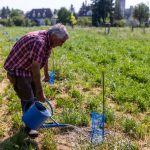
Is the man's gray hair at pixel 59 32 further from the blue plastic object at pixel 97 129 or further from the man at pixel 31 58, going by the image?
the blue plastic object at pixel 97 129

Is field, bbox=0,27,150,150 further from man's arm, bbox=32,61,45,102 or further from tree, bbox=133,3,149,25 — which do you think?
tree, bbox=133,3,149,25

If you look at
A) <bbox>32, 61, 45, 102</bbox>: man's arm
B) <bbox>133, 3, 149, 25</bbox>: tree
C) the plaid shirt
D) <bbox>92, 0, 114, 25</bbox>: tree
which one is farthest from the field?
<bbox>92, 0, 114, 25</bbox>: tree

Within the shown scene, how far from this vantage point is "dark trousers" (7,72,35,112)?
17.9 feet

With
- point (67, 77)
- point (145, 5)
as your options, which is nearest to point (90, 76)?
point (67, 77)

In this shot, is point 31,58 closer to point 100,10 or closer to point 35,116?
point 35,116

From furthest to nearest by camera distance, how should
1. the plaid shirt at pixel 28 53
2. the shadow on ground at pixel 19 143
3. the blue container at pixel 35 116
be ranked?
the shadow on ground at pixel 19 143
the blue container at pixel 35 116
the plaid shirt at pixel 28 53

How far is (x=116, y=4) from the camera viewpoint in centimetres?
7788

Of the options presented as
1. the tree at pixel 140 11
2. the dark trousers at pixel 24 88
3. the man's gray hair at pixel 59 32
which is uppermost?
the man's gray hair at pixel 59 32

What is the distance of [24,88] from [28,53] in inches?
24.1

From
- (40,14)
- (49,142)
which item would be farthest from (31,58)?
(40,14)

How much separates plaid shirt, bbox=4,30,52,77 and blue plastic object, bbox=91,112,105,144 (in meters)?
1.31

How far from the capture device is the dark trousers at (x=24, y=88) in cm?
545

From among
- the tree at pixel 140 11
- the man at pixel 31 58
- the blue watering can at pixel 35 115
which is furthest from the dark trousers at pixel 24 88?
the tree at pixel 140 11

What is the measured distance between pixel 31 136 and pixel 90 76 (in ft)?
15.4
